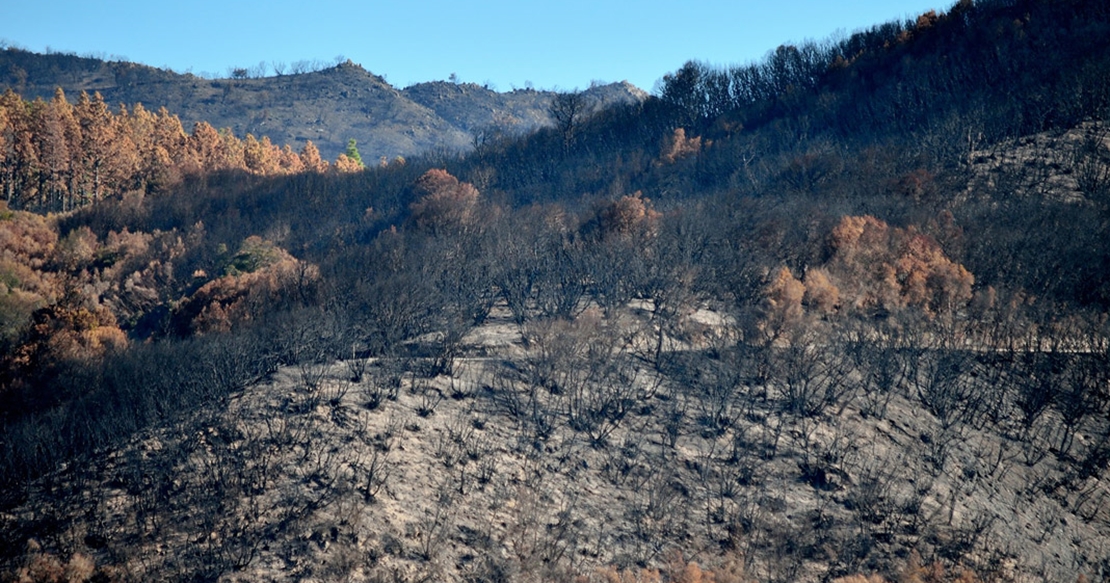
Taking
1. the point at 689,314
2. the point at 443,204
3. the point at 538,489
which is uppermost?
the point at 443,204

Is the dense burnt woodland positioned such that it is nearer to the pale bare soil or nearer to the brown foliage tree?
the pale bare soil

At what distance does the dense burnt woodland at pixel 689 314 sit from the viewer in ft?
76.3

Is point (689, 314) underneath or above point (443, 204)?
underneath

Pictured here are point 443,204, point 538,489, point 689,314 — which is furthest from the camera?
point 443,204

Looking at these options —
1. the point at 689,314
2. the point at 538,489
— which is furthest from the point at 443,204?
the point at 538,489

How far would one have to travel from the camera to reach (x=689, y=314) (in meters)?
37.5

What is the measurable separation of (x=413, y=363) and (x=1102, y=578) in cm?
2492

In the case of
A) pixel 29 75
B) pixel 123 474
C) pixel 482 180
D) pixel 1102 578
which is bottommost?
pixel 1102 578

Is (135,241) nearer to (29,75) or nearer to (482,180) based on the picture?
(482,180)

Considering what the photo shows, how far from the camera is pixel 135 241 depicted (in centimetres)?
6569

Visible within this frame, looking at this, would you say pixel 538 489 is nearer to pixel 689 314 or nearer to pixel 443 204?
pixel 689 314

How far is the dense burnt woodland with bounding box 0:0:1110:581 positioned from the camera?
915 inches

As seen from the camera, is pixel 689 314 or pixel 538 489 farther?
pixel 689 314

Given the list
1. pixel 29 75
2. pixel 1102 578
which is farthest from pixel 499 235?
pixel 29 75
